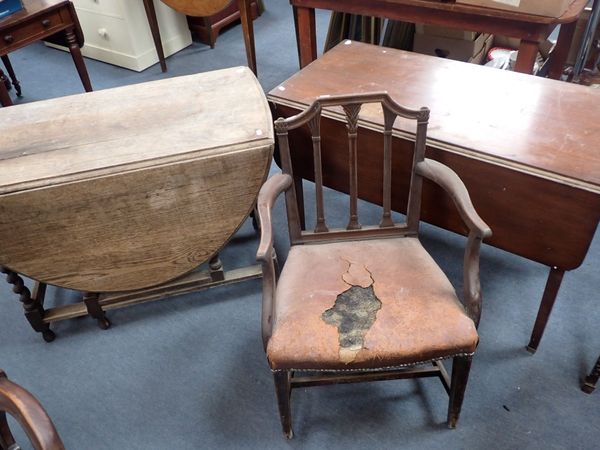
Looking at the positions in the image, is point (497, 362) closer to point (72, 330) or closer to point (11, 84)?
point (72, 330)

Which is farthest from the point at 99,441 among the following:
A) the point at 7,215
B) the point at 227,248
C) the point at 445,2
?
the point at 445,2

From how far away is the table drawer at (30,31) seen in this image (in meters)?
2.43

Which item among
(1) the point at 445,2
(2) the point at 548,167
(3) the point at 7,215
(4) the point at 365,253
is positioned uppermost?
(1) the point at 445,2

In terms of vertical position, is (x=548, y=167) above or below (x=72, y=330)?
above

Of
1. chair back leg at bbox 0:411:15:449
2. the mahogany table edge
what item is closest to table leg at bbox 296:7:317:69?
the mahogany table edge

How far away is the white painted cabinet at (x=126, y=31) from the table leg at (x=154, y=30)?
99mm

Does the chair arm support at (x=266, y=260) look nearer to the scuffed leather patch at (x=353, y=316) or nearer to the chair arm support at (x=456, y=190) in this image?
the scuffed leather patch at (x=353, y=316)

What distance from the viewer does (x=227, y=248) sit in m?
2.21

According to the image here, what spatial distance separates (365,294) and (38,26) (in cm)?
218

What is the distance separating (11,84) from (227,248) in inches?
89.7

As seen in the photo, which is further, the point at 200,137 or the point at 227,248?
the point at 227,248

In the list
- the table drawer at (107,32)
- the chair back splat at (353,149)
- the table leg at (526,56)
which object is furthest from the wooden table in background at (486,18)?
the table drawer at (107,32)

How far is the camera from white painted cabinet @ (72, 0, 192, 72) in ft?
10.9

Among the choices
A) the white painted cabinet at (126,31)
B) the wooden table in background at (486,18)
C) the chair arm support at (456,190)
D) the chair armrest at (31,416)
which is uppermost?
the wooden table in background at (486,18)
